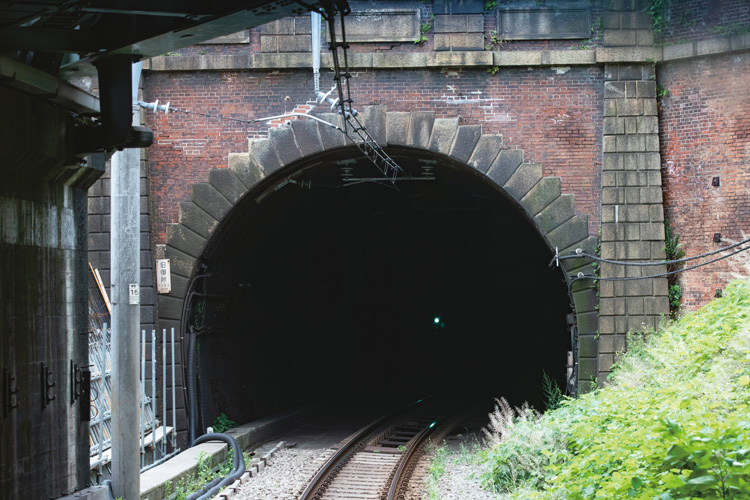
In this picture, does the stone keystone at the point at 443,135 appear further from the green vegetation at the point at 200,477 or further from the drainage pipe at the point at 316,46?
the green vegetation at the point at 200,477

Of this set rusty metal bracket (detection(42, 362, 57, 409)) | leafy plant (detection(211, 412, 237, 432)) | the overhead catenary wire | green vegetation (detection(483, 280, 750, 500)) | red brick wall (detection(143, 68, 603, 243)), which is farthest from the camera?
leafy plant (detection(211, 412, 237, 432))

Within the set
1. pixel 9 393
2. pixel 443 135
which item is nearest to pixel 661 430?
pixel 9 393

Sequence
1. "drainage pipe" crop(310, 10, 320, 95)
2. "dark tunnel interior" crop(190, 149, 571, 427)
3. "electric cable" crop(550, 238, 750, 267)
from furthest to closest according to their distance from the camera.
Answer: "dark tunnel interior" crop(190, 149, 571, 427) < "drainage pipe" crop(310, 10, 320, 95) < "electric cable" crop(550, 238, 750, 267)

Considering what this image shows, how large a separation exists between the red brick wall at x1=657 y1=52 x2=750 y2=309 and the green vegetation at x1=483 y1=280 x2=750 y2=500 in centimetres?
129

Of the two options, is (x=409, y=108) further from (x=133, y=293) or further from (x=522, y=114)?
(x=133, y=293)

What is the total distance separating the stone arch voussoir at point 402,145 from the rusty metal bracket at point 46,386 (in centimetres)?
651

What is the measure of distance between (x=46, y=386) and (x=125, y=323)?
145cm

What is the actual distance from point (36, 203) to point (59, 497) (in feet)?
8.59

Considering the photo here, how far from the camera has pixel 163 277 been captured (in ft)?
44.5

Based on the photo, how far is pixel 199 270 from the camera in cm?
1384

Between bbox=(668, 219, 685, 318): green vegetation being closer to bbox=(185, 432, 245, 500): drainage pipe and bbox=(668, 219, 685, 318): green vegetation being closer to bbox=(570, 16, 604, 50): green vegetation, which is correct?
bbox=(570, 16, 604, 50): green vegetation

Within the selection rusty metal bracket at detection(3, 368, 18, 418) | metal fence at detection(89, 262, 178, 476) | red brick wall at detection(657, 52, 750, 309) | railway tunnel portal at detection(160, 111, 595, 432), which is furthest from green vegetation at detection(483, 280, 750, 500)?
metal fence at detection(89, 262, 178, 476)

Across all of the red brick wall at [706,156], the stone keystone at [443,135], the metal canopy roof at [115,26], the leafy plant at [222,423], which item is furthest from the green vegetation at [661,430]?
the leafy plant at [222,423]

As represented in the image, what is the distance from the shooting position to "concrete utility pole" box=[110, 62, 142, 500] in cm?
823
